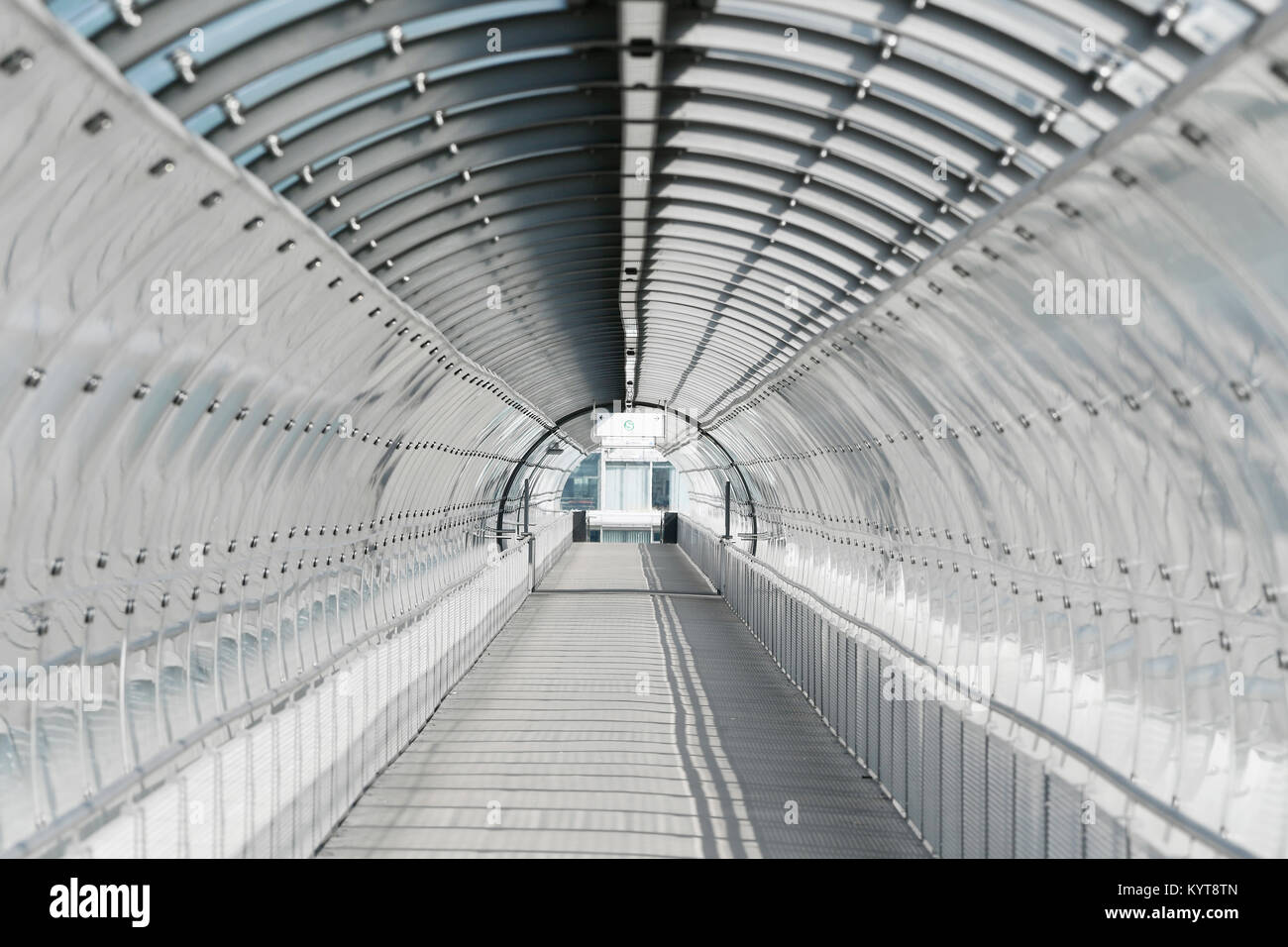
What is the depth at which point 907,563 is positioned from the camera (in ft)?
63.7

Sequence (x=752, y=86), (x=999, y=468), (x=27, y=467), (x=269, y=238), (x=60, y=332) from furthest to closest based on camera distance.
→ (x=999, y=468), (x=752, y=86), (x=269, y=238), (x=27, y=467), (x=60, y=332)

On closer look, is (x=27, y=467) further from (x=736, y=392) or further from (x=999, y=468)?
(x=736, y=392)

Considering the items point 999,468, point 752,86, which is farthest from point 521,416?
point 752,86

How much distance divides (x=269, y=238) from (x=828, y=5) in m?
3.96
